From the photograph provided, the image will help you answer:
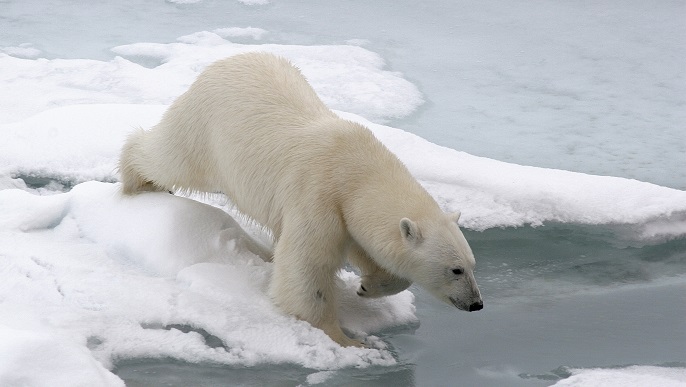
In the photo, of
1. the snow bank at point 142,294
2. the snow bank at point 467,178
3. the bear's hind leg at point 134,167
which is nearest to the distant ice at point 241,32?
the snow bank at point 467,178

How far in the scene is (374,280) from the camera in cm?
331

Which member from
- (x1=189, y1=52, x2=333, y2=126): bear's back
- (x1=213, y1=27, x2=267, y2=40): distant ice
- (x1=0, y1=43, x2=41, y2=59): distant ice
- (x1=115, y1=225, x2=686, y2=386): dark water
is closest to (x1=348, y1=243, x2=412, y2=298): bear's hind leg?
(x1=115, y1=225, x2=686, y2=386): dark water

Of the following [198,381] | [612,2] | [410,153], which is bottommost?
[198,381]

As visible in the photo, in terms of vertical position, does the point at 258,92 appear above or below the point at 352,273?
above

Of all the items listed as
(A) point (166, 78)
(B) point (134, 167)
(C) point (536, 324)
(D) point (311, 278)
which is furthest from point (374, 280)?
(A) point (166, 78)

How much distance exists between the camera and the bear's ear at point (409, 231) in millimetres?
2879

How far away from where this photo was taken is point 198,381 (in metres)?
2.73

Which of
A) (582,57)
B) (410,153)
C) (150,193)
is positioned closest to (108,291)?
(150,193)

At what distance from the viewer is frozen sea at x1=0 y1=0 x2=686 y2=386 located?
2.89m

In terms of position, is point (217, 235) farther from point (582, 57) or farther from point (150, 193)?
point (582, 57)

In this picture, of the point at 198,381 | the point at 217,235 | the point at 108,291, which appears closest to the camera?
the point at 198,381

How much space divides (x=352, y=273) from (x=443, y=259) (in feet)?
2.66

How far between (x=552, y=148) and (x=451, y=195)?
5.52 ft

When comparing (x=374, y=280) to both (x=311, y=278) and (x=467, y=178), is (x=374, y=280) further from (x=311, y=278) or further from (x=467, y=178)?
(x=467, y=178)
